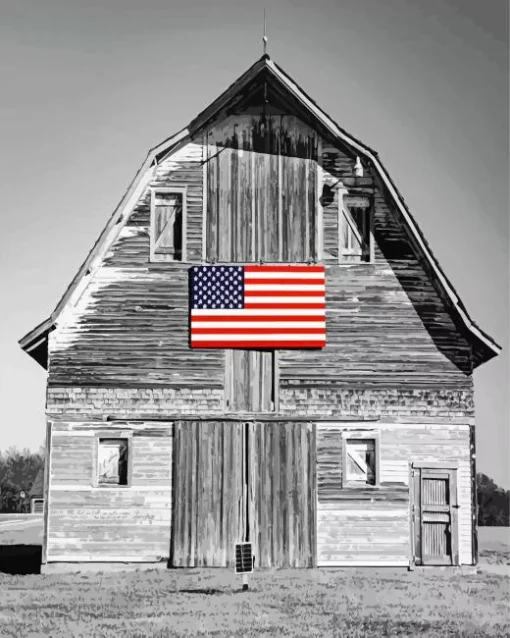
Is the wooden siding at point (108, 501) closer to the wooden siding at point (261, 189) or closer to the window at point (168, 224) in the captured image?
the window at point (168, 224)

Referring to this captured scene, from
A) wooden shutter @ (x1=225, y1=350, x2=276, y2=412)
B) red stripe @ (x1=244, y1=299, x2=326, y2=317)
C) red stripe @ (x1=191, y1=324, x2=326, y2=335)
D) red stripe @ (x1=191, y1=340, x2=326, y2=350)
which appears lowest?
wooden shutter @ (x1=225, y1=350, x2=276, y2=412)

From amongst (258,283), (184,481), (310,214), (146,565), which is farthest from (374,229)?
(146,565)

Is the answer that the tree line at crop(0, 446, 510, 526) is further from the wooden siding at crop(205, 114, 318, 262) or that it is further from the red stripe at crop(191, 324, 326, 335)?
the wooden siding at crop(205, 114, 318, 262)

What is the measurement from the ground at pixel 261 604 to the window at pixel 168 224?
6.51 meters

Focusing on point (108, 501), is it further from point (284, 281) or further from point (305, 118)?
point (305, 118)

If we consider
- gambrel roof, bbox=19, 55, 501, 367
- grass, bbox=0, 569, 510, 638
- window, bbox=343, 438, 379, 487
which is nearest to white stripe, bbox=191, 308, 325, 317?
gambrel roof, bbox=19, 55, 501, 367

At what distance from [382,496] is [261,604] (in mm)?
5190

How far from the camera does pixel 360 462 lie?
2161cm

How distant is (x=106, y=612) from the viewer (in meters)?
16.2

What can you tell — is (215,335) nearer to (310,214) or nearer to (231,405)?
(231,405)

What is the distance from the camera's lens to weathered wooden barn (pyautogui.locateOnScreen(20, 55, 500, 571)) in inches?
837

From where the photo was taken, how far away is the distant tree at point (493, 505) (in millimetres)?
49688

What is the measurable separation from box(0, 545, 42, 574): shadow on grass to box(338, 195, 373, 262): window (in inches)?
367

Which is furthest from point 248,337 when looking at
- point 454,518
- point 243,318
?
point 454,518
